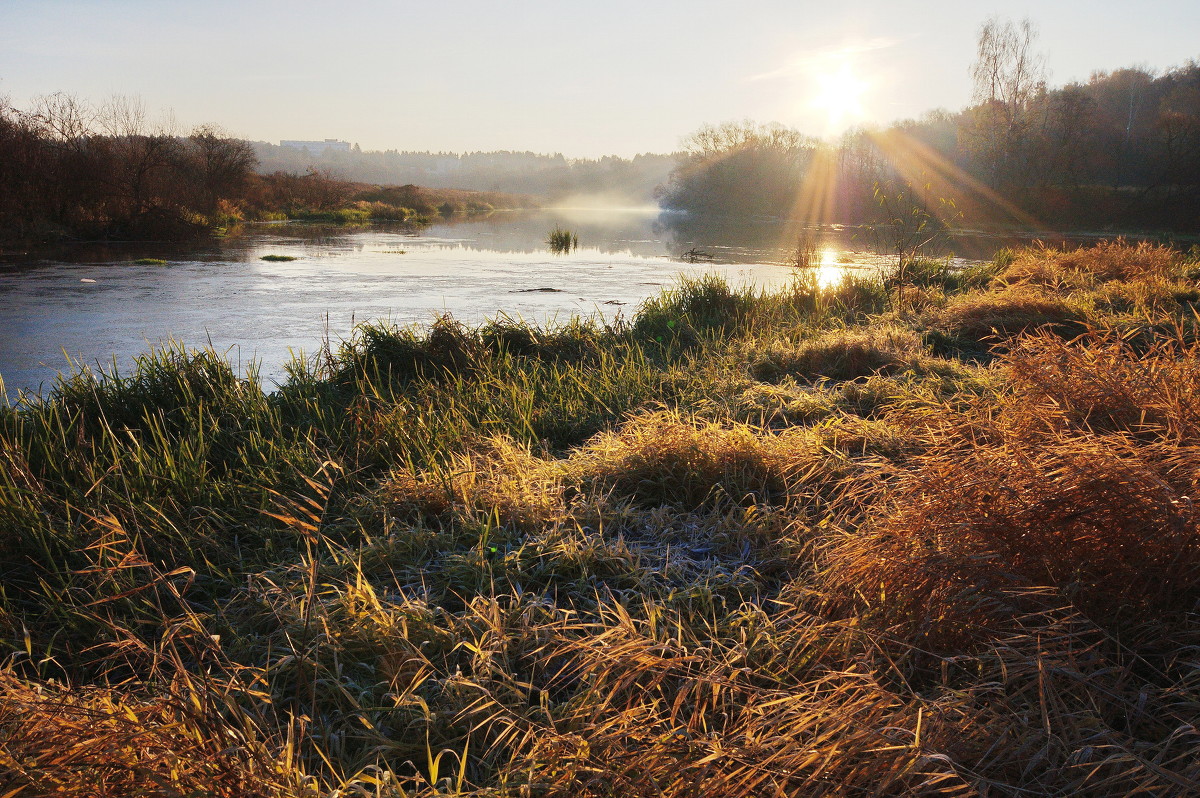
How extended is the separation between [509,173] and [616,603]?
139 m

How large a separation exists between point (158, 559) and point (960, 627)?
2.72m

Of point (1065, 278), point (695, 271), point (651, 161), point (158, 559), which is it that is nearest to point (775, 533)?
point (158, 559)

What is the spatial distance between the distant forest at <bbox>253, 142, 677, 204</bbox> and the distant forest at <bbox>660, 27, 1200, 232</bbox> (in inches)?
2146

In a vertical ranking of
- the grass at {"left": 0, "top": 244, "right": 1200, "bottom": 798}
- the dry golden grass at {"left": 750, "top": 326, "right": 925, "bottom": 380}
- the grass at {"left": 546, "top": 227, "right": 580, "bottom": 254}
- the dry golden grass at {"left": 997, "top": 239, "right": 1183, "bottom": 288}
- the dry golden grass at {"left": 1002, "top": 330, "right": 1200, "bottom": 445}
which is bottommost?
the grass at {"left": 0, "top": 244, "right": 1200, "bottom": 798}

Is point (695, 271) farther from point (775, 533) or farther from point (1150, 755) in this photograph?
point (1150, 755)

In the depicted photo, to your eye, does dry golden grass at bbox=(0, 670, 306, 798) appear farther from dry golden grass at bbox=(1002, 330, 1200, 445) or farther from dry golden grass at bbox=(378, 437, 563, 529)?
dry golden grass at bbox=(1002, 330, 1200, 445)

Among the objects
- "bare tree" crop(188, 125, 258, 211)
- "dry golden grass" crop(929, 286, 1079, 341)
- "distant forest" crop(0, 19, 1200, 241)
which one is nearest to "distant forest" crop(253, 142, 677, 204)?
"distant forest" crop(0, 19, 1200, 241)

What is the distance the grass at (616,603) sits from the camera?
1507 mm

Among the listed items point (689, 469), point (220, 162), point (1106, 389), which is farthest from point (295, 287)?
point (220, 162)

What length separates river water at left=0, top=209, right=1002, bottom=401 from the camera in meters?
7.35

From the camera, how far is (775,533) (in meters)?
2.98

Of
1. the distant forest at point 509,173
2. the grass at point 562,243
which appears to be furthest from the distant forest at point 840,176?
the distant forest at point 509,173

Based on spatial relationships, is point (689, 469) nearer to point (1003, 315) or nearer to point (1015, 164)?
point (1003, 315)

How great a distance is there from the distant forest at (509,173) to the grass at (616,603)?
103311 mm
